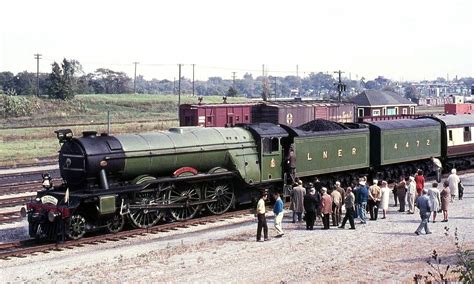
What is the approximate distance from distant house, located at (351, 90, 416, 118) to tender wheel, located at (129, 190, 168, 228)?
41428 millimetres

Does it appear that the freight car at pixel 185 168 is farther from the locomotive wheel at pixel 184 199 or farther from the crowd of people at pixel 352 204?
the crowd of people at pixel 352 204

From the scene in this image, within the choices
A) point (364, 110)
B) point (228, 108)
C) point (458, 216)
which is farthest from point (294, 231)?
point (364, 110)

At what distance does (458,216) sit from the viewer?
20.4 m

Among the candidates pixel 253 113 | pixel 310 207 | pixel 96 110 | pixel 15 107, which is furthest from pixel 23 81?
pixel 310 207

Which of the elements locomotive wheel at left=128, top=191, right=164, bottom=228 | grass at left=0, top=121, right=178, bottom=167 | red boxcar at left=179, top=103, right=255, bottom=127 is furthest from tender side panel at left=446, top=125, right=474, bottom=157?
grass at left=0, top=121, right=178, bottom=167

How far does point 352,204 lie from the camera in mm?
18422

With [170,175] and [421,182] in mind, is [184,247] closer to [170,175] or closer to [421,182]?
[170,175]

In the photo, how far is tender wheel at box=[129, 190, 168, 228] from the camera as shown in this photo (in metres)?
18.3

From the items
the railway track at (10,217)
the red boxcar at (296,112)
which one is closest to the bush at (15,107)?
the red boxcar at (296,112)

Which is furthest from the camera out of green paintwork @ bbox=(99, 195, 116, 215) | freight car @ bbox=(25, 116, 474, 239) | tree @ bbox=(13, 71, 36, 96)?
tree @ bbox=(13, 71, 36, 96)

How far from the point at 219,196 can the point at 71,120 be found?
4865cm

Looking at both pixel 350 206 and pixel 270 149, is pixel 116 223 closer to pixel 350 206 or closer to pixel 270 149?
pixel 270 149

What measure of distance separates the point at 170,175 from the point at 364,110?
4284 cm

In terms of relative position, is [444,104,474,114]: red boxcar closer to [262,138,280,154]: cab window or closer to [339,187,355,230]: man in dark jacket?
[262,138,280,154]: cab window
